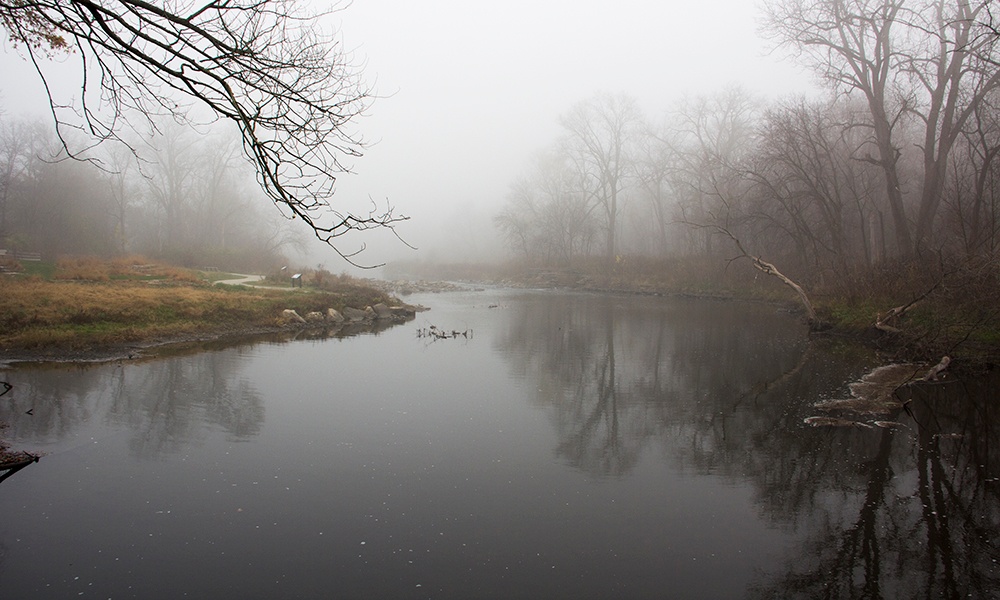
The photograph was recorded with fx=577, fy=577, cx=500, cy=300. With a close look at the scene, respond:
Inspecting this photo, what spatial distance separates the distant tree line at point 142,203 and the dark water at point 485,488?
17.6 meters

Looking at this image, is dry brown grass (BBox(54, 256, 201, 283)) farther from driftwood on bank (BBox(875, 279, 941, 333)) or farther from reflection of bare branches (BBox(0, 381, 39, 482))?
driftwood on bank (BBox(875, 279, 941, 333))

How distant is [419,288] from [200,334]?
880 inches

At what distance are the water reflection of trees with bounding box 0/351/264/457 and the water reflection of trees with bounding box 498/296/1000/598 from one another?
475 centimetres

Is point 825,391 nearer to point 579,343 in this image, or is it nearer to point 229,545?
point 579,343

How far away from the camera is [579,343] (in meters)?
15.7

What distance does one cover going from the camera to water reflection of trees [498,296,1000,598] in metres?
4.51

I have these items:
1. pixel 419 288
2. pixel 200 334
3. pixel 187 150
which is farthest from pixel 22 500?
pixel 187 150

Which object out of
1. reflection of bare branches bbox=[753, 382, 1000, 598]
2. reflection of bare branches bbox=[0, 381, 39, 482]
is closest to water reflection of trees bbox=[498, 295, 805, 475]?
reflection of bare branches bbox=[753, 382, 1000, 598]

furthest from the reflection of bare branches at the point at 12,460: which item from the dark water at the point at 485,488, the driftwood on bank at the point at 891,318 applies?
the driftwood on bank at the point at 891,318

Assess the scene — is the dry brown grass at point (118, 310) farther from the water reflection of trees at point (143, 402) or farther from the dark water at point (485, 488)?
the dark water at point (485, 488)

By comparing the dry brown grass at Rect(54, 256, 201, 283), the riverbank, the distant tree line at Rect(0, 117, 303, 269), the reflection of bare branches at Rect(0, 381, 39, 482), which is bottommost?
the reflection of bare branches at Rect(0, 381, 39, 482)

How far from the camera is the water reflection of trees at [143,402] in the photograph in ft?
24.2

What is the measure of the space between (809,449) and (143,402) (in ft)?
30.6

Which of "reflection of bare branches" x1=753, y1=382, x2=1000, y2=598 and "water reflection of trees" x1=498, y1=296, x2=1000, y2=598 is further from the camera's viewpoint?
"water reflection of trees" x1=498, y1=296, x2=1000, y2=598
